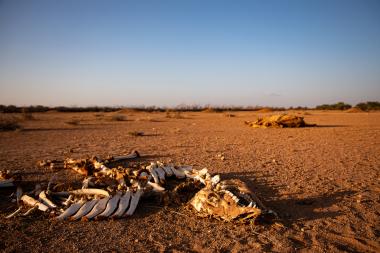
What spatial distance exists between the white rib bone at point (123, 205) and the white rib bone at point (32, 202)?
1.02 m

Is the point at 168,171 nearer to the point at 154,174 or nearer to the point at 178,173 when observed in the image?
the point at 178,173

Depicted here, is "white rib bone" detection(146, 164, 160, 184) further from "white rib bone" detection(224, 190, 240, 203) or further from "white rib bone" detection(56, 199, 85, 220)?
"white rib bone" detection(224, 190, 240, 203)

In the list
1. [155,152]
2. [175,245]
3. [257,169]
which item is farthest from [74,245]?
[155,152]

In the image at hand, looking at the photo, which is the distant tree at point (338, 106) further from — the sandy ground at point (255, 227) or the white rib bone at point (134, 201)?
the white rib bone at point (134, 201)

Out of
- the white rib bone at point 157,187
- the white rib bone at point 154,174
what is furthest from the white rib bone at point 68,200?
the white rib bone at point 154,174

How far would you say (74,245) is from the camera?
3.35 meters

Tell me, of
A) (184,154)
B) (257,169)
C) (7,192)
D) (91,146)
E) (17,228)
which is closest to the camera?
(17,228)

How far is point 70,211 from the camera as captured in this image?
157 inches

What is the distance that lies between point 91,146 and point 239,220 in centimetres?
741

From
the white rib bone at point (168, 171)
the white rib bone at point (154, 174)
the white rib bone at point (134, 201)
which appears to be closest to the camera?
the white rib bone at point (134, 201)

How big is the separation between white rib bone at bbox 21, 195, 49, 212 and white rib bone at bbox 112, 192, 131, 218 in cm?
102

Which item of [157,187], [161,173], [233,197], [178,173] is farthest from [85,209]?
[233,197]

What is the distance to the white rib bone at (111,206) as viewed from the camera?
13.0ft

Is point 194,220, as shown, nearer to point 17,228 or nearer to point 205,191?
point 205,191
